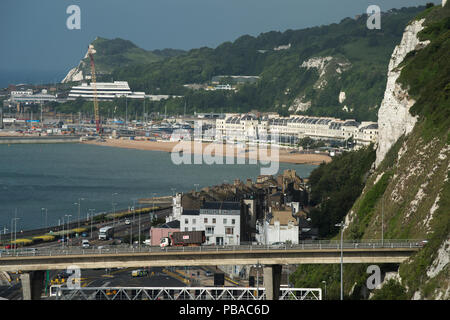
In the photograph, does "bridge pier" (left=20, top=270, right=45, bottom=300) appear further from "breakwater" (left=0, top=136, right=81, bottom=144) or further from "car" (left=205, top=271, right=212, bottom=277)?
"breakwater" (left=0, top=136, right=81, bottom=144)

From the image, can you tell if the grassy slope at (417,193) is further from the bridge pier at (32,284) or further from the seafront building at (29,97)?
the seafront building at (29,97)

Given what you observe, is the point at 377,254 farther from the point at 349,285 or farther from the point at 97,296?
the point at 97,296

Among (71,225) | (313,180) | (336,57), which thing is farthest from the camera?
(336,57)

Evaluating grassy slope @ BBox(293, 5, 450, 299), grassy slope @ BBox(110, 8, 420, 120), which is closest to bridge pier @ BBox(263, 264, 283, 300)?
grassy slope @ BBox(293, 5, 450, 299)

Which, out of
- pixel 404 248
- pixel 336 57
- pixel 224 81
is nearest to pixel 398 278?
pixel 404 248

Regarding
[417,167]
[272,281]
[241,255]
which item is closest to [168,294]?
[241,255]

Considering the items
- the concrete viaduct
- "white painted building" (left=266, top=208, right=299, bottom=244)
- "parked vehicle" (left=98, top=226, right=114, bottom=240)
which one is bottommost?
"parked vehicle" (left=98, top=226, right=114, bottom=240)
